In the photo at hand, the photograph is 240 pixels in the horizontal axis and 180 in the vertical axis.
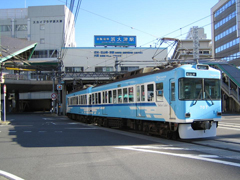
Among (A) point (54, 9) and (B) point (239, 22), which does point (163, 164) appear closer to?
(B) point (239, 22)

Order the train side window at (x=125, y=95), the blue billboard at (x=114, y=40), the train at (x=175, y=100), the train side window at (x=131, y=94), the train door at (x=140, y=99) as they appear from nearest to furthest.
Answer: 1. the train at (x=175, y=100)
2. the train door at (x=140, y=99)
3. the train side window at (x=131, y=94)
4. the train side window at (x=125, y=95)
5. the blue billboard at (x=114, y=40)

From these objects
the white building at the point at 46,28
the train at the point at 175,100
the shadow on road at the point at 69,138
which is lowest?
the shadow on road at the point at 69,138

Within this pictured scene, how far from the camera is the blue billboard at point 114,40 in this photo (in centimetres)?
4525

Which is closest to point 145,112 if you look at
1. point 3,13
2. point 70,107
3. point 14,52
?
point 70,107

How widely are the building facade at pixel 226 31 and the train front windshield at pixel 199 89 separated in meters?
39.9

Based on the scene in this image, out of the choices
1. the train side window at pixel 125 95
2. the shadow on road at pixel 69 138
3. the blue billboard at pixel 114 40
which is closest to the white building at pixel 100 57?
the blue billboard at pixel 114 40

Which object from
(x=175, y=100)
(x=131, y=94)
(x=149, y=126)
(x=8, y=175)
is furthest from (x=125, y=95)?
(x=8, y=175)

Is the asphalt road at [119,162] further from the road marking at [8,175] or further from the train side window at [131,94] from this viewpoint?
the train side window at [131,94]

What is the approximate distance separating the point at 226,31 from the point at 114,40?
76.7 ft

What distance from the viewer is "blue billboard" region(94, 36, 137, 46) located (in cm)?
4525

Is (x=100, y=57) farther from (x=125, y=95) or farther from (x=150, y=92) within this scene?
(x=150, y=92)

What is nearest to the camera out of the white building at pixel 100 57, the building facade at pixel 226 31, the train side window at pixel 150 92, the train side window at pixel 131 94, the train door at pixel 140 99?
the train side window at pixel 150 92

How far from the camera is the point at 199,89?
10109 mm

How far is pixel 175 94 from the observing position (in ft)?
32.5
